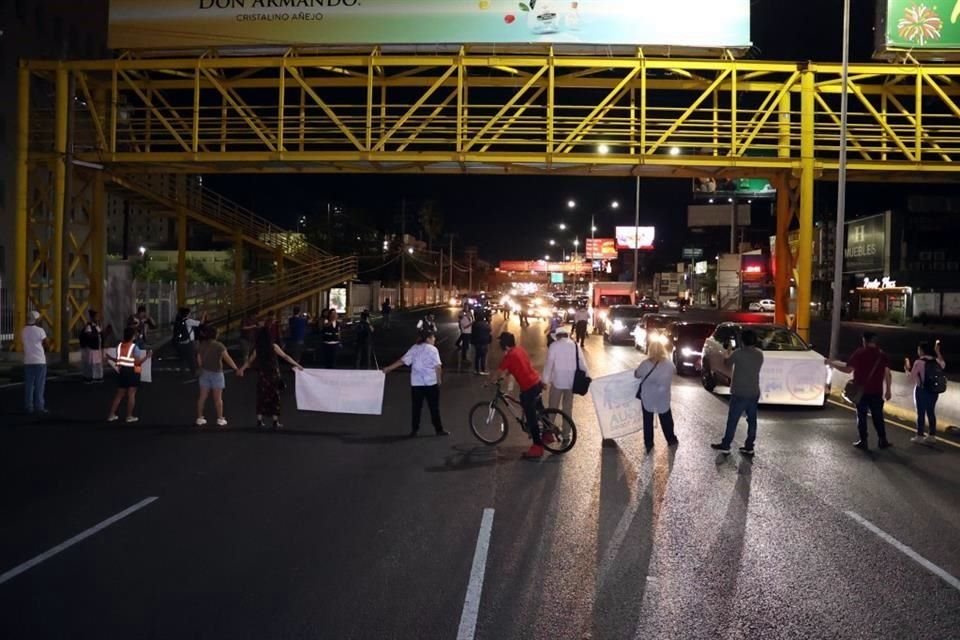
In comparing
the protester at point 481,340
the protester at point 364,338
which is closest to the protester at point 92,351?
the protester at point 364,338

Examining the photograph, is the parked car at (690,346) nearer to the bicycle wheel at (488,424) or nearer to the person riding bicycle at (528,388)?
the bicycle wheel at (488,424)

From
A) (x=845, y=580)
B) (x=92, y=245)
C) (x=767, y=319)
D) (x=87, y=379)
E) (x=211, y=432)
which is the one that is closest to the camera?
(x=845, y=580)

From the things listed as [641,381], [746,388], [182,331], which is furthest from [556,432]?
[182,331]

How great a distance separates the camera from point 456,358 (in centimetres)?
3020

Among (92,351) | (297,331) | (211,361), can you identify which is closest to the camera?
(211,361)

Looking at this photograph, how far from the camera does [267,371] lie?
13.4m

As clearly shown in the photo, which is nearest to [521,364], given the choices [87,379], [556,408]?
[556,408]

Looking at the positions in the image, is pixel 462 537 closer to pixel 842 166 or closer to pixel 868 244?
Answer: pixel 842 166

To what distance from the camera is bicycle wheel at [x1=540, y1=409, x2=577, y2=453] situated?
11680 millimetres

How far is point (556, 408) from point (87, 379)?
13.5 meters

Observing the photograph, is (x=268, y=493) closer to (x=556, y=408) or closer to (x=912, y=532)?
(x=556, y=408)

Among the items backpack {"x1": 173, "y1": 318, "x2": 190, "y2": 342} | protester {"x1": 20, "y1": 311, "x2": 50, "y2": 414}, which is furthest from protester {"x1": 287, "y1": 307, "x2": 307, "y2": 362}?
protester {"x1": 20, "y1": 311, "x2": 50, "y2": 414}

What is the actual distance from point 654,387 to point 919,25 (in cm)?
1615

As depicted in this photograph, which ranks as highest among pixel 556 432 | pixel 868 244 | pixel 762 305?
pixel 868 244
